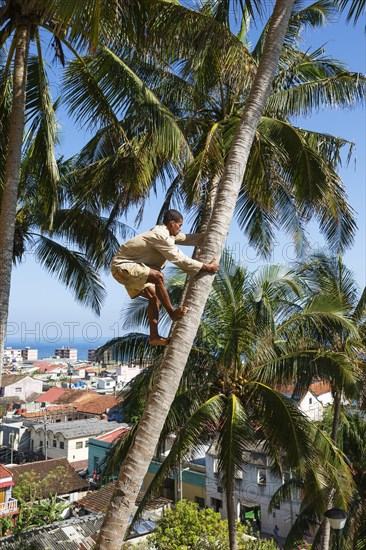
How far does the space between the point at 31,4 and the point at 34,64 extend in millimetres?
1801

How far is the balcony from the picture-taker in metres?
27.3

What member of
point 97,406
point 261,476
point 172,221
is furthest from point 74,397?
point 172,221

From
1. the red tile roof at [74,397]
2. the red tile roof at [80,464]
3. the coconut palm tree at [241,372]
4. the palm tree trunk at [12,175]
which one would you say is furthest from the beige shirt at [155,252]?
the red tile roof at [74,397]

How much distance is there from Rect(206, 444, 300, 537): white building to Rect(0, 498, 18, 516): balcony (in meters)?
10.3

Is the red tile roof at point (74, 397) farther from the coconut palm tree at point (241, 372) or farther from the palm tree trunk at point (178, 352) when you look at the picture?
the palm tree trunk at point (178, 352)

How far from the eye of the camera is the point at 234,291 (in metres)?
11.6

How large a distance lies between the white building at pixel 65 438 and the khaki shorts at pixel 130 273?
40.8 metres

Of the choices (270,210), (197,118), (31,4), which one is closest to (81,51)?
(31,4)

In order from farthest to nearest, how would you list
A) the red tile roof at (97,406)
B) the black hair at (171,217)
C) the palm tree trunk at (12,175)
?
the red tile roof at (97,406)
the palm tree trunk at (12,175)
the black hair at (171,217)

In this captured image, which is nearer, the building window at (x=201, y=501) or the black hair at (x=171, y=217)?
the black hair at (x=171, y=217)

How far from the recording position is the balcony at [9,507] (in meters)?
27.3

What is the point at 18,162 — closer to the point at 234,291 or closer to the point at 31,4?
the point at 31,4

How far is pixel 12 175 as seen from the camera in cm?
771

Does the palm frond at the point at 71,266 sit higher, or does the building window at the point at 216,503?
the palm frond at the point at 71,266
